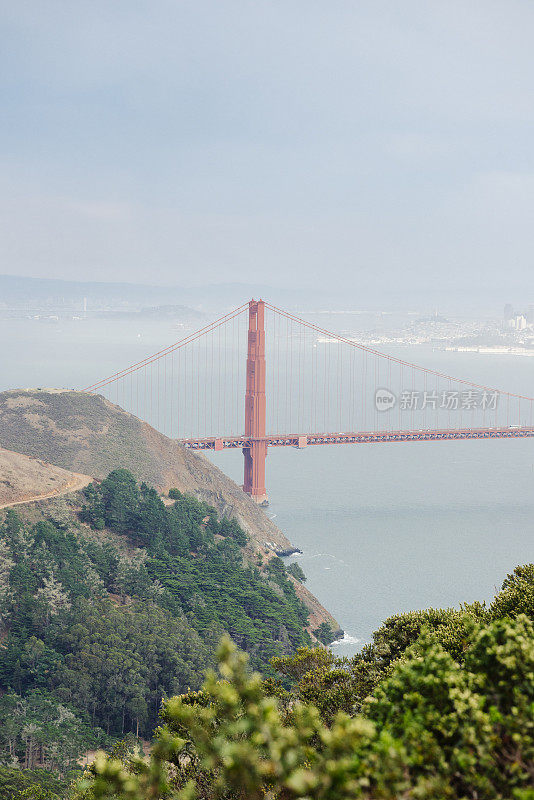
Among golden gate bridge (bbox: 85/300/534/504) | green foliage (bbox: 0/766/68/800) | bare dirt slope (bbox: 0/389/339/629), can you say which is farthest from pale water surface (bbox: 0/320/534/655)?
green foliage (bbox: 0/766/68/800)

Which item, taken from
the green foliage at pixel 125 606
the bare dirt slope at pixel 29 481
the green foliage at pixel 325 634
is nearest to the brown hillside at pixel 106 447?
the green foliage at pixel 125 606

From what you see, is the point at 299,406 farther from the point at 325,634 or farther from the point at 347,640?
the point at 325,634

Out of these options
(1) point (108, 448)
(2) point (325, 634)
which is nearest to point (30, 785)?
(2) point (325, 634)

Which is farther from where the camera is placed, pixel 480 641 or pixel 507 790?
pixel 480 641

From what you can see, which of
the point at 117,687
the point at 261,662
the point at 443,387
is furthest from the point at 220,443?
the point at 443,387

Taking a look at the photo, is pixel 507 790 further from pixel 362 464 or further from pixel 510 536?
pixel 362 464

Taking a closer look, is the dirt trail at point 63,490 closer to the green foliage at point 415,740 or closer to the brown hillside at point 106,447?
the brown hillside at point 106,447
